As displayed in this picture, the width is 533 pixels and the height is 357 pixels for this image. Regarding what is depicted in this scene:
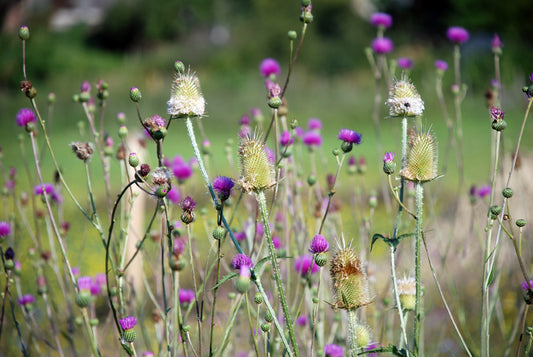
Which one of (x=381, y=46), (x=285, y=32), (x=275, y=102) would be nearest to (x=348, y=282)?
(x=275, y=102)

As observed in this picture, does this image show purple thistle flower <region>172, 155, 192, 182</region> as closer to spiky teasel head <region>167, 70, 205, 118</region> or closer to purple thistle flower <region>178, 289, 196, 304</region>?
purple thistle flower <region>178, 289, 196, 304</region>

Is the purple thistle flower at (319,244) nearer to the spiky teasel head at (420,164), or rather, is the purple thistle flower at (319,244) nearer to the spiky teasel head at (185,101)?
the spiky teasel head at (420,164)

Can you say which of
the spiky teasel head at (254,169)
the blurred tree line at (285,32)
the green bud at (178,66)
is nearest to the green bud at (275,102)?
the spiky teasel head at (254,169)

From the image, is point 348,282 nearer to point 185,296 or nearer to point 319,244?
point 319,244

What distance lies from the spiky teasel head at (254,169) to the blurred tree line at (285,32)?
505 inches

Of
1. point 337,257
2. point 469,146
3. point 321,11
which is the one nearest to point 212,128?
point 469,146

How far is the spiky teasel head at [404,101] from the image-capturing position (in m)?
1.29

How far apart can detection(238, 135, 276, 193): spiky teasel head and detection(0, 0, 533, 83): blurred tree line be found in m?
12.8

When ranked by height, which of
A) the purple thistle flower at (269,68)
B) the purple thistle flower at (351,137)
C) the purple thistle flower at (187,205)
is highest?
the purple thistle flower at (269,68)

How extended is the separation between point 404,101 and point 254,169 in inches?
15.5

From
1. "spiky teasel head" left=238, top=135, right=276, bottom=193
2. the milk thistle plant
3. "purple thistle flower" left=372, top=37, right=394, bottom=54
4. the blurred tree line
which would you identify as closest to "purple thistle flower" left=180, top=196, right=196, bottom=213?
the milk thistle plant

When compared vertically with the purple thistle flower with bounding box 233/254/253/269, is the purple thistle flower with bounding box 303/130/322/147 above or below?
above

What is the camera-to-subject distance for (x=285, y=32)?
52.6ft

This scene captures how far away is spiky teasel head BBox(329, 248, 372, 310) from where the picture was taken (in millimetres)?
1215
